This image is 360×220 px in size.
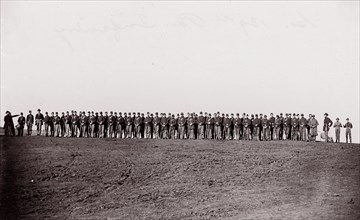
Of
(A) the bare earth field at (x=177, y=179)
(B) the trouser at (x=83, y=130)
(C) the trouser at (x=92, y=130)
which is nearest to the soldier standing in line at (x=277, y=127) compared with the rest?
(A) the bare earth field at (x=177, y=179)

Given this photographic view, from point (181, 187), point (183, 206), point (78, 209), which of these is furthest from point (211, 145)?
point (78, 209)

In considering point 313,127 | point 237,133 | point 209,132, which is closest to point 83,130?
point 209,132

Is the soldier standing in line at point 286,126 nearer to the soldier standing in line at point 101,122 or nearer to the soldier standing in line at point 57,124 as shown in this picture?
the soldier standing in line at point 101,122

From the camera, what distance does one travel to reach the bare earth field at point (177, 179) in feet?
65.4

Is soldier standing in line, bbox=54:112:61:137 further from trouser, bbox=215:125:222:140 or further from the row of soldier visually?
trouser, bbox=215:125:222:140

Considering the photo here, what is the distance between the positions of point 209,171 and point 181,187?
7.33 feet

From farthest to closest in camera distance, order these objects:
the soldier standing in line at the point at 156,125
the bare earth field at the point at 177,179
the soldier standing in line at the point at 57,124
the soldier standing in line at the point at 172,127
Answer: the soldier standing in line at the point at 57,124
the soldier standing in line at the point at 156,125
the soldier standing in line at the point at 172,127
the bare earth field at the point at 177,179

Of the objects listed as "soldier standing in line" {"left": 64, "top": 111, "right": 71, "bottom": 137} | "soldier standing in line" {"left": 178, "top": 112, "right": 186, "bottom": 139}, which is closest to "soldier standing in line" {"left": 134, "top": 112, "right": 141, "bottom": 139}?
"soldier standing in line" {"left": 178, "top": 112, "right": 186, "bottom": 139}

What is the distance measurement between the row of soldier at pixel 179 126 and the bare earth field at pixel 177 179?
115 inches

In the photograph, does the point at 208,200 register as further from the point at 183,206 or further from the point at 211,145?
the point at 211,145

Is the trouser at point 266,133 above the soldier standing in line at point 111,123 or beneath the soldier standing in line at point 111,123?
beneath

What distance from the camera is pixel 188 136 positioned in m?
32.2

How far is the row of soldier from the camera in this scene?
31.2 metres

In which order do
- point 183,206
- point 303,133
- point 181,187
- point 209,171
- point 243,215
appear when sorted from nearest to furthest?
1. point 243,215
2. point 183,206
3. point 181,187
4. point 209,171
5. point 303,133
